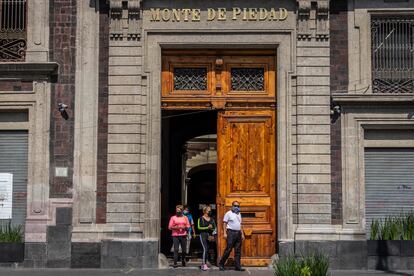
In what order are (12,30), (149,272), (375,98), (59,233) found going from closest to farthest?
(149,272), (59,233), (375,98), (12,30)

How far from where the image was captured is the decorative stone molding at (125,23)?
17156 millimetres

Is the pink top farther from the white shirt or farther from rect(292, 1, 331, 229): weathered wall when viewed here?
rect(292, 1, 331, 229): weathered wall

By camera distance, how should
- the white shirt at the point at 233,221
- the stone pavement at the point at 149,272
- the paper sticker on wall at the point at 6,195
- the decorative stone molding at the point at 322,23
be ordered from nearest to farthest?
1. the stone pavement at the point at 149,272
2. the white shirt at the point at 233,221
3. the decorative stone molding at the point at 322,23
4. the paper sticker on wall at the point at 6,195

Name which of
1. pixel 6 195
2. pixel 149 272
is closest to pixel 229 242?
pixel 149 272

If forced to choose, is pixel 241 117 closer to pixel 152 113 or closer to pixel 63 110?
pixel 152 113

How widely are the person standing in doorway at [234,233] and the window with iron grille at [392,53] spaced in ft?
15.5

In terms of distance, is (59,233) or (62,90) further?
(62,90)

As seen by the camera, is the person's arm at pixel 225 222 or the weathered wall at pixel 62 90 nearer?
the person's arm at pixel 225 222

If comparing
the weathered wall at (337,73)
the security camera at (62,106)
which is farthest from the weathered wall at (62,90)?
the weathered wall at (337,73)

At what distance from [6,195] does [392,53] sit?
1035 centimetres

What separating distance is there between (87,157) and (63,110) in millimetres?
1307

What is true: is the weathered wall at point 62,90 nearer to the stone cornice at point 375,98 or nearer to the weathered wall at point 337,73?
the weathered wall at point 337,73

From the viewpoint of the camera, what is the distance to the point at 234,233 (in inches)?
645

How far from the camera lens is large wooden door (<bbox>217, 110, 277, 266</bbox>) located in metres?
17.2
